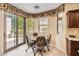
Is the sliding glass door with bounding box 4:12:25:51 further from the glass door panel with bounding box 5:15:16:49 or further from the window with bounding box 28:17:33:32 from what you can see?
the window with bounding box 28:17:33:32

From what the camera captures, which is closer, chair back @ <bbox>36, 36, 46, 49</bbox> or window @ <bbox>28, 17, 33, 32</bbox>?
chair back @ <bbox>36, 36, 46, 49</bbox>

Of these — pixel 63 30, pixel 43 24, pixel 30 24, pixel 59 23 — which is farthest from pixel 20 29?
pixel 63 30

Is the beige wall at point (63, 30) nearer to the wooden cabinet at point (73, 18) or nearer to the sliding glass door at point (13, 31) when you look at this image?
the wooden cabinet at point (73, 18)

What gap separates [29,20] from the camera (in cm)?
623

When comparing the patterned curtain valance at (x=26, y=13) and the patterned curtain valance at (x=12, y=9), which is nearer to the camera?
the patterned curtain valance at (x=12, y=9)

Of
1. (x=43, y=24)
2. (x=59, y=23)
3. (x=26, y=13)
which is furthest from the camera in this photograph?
(x=26, y=13)

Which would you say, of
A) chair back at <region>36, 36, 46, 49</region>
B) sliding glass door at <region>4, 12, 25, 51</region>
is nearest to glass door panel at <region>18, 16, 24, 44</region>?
sliding glass door at <region>4, 12, 25, 51</region>

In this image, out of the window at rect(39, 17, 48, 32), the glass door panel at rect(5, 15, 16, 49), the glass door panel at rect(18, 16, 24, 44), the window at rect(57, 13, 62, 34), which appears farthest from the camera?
the glass door panel at rect(18, 16, 24, 44)

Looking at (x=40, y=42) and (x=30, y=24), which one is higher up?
(x=30, y=24)

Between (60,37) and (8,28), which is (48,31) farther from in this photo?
(8,28)

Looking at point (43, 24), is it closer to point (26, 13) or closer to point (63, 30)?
point (26, 13)

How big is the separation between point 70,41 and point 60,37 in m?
1.29

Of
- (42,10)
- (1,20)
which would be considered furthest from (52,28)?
(1,20)

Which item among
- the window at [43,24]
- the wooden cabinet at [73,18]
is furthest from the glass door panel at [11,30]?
the wooden cabinet at [73,18]
